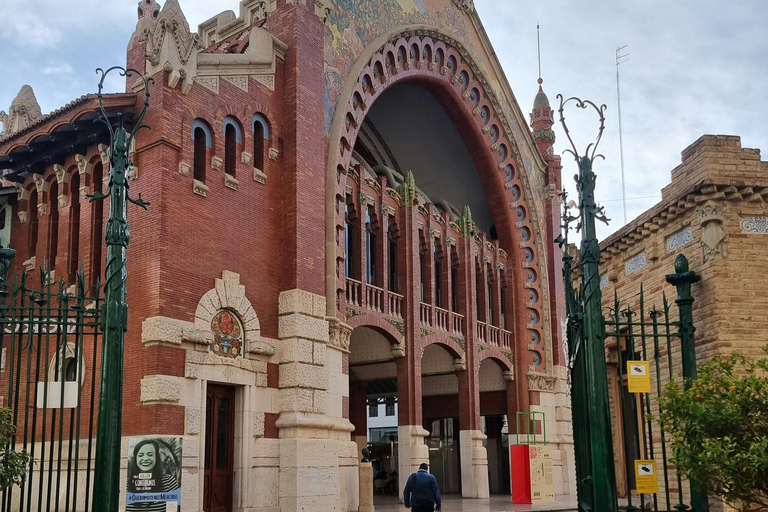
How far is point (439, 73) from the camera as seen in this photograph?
31047 millimetres

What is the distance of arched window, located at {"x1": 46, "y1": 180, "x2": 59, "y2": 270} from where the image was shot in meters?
20.4

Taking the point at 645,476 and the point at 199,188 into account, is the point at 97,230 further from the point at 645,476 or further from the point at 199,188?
the point at 645,476

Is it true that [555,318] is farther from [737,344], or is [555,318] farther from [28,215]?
[737,344]

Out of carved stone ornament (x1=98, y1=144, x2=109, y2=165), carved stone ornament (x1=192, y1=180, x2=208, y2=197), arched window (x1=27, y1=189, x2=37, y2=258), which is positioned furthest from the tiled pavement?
carved stone ornament (x1=98, y1=144, x2=109, y2=165)

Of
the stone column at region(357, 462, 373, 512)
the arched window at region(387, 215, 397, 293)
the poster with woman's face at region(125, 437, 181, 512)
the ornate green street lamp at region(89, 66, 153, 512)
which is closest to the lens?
the ornate green street lamp at region(89, 66, 153, 512)

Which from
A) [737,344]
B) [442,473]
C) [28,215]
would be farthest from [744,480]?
[442,473]

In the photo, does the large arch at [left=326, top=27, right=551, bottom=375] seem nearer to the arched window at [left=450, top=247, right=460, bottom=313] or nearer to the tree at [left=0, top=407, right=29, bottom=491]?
the arched window at [left=450, top=247, right=460, bottom=313]

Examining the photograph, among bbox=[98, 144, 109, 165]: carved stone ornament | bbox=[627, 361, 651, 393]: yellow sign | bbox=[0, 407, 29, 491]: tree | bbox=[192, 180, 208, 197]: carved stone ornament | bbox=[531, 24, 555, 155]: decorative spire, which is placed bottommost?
bbox=[0, 407, 29, 491]: tree

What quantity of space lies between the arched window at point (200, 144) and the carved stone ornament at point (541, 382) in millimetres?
17680

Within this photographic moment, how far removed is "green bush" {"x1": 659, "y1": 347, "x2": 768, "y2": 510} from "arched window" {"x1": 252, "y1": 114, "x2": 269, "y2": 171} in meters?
13.4

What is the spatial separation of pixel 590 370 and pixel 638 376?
2.00ft

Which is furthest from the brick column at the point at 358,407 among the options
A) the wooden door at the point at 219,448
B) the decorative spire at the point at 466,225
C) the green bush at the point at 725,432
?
the green bush at the point at 725,432

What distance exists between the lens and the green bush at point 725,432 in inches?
352

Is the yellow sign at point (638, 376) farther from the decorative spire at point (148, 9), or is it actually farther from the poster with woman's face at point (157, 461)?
the decorative spire at point (148, 9)
